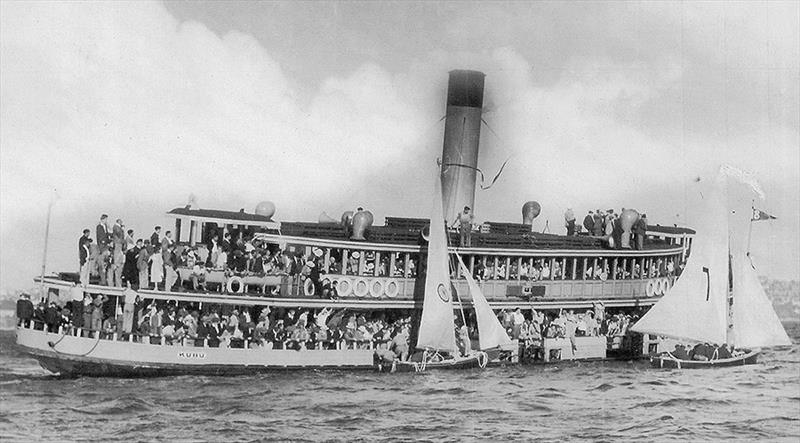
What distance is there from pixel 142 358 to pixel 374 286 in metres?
2.06

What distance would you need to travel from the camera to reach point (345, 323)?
29.4 feet

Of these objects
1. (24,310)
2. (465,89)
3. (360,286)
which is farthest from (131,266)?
(465,89)

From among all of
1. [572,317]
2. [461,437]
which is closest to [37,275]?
[461,437]

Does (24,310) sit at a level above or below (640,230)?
below

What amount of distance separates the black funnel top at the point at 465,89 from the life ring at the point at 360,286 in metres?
1.75

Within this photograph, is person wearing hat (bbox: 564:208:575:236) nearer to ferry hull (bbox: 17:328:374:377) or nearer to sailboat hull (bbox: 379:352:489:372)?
sailboat hull (bbox: 379:352:489:372)

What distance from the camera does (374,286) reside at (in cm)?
898

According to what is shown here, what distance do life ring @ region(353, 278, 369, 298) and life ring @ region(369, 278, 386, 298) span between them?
0.04 metres

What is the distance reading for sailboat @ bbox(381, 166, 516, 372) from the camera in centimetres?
858

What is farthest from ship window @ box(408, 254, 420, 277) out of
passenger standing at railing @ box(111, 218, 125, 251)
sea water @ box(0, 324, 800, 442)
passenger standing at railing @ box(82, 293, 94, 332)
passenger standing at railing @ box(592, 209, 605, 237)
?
passenger standing at railing @ box(82, 293, 94, 332)

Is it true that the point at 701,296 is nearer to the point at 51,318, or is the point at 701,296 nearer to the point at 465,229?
the point at 465,229

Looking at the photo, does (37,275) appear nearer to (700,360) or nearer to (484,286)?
(484,286)

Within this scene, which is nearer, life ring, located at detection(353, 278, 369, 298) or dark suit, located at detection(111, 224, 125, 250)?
dark suit, located at detection(111, 224, 125, 250)

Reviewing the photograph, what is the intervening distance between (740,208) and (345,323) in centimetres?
359
